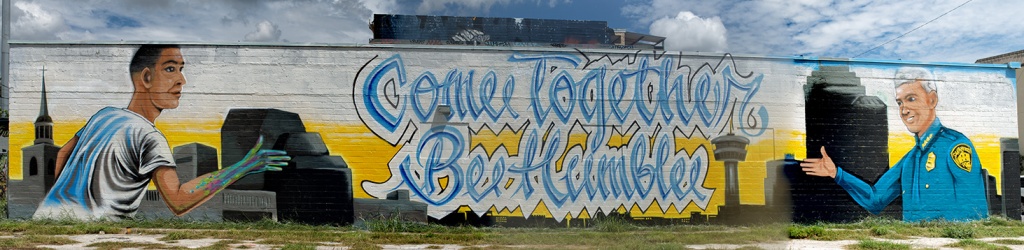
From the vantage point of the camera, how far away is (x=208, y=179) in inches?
459

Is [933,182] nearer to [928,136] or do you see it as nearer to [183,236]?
[928,136]

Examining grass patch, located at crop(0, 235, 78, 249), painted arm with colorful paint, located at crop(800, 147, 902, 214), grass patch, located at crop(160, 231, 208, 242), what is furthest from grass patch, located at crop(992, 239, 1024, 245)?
grass patch, located at crop(0, 235, 78, 249)

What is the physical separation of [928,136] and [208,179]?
13585mm

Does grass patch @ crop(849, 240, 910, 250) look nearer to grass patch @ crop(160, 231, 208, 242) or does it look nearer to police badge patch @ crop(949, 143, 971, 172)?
police badge patch @ crop(949, 143, 971, 172)

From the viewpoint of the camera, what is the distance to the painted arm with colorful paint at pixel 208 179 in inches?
459

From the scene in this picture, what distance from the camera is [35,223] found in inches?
446

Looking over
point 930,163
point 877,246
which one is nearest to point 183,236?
point 877,246

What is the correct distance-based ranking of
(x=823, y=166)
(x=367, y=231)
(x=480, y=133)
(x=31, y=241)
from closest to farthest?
(x=31, y=241) → (x=367, y=231) → (x=480, y=133) → (x=823, y=166)

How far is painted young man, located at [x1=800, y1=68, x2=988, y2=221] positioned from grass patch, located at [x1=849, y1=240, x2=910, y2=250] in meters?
2.63

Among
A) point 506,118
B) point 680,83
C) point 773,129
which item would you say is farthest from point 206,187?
point 773,129

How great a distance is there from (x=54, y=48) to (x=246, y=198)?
170 inches

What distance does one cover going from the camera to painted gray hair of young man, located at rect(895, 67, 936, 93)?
12664 millimetres

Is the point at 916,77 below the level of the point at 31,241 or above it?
above

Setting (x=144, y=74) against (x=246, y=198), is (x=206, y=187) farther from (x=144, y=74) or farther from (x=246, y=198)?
(x=144, y=74)
